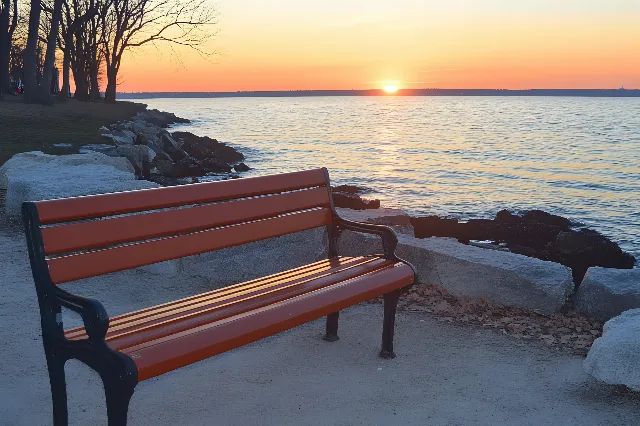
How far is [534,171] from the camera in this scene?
1025 inches

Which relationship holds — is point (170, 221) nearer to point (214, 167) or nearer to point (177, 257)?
point (177, 257)

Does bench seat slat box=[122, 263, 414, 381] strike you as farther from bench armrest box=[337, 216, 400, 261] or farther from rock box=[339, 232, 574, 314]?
rock box=[339, 232, 574, 314]

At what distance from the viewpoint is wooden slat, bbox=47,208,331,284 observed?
128 inches

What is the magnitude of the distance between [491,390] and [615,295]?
1.73 meters

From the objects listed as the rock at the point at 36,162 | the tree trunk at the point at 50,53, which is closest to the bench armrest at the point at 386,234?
the rock at the point at 36,162

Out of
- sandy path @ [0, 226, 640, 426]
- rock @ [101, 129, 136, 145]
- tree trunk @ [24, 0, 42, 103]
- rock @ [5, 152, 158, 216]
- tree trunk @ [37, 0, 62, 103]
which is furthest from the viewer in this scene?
tree trunk @ [37, 0, 62, 103]

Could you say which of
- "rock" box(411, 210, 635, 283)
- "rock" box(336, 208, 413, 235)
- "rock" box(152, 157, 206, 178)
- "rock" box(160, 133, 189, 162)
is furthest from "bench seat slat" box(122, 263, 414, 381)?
"rock" box(160, 133, 189, 162)

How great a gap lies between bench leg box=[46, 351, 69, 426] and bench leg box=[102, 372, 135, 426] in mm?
409

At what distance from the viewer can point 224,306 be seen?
350 cm

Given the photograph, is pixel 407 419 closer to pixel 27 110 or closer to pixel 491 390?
pixel 491 390

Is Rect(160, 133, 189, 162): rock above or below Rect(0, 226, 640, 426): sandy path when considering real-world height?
above

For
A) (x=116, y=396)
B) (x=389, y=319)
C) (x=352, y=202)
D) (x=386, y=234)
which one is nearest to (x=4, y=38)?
(x=352, y=202)

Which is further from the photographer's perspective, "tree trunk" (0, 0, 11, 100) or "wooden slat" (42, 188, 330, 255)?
"tree trunk" (0, 0, 11, 100)

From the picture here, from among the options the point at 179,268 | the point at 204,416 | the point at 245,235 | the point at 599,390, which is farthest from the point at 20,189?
the point at 599,390
